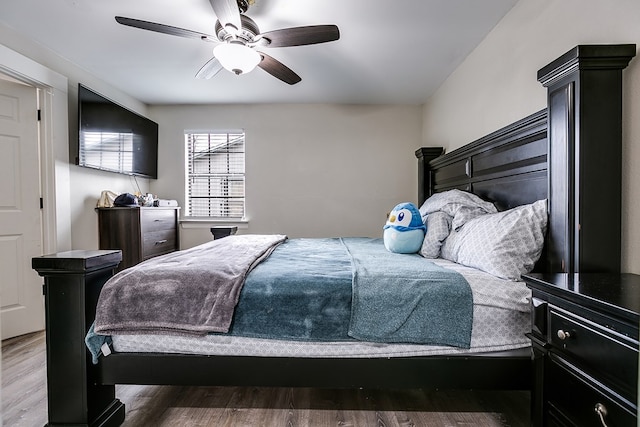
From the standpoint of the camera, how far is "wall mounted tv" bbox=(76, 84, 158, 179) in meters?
3.07

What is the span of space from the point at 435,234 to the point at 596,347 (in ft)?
4.13

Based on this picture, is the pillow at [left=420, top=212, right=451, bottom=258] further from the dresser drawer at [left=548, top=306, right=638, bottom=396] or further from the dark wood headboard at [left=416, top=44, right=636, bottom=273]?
the dresser drawer at [left=548, top=306, right=638, bottom=396]

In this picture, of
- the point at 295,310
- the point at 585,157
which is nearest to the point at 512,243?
the point at 585,157

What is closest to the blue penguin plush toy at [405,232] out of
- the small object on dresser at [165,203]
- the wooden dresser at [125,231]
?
the wooden dresser at [125,231]

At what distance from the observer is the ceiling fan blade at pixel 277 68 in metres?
2.50

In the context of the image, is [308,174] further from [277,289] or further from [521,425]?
[521,425]

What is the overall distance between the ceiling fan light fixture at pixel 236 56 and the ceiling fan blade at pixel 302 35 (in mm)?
147

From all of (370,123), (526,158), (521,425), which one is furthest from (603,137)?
(370,123)

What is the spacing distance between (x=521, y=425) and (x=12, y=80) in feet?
13.9

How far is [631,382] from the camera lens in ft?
2.88

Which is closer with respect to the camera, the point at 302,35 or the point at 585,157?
the point at 585,157

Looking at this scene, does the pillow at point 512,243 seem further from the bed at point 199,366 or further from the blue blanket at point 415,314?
the blue blanket at point 415,314

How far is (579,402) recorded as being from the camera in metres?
1.05

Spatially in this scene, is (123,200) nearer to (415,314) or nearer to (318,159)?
(318,159)
